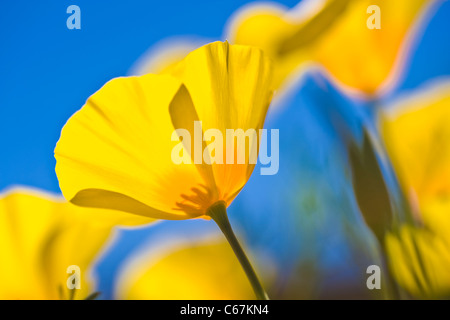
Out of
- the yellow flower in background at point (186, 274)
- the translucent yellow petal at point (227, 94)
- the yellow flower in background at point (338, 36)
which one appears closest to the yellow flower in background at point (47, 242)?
the yellow flower in background at point (186, 274)

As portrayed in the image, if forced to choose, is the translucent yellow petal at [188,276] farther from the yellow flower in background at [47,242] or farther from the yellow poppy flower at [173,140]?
the yellow poppy flower at [173,140]

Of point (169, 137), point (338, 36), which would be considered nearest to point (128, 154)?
point (169, 137)

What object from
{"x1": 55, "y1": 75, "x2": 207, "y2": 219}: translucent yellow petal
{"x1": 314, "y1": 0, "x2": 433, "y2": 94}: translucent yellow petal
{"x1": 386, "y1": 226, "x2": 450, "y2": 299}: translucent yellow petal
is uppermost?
{"x1": 314, "y1": 0, "x2": 433, "y2": 94}: translucent yellow petal

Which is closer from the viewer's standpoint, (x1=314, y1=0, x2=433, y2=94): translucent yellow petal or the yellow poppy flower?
the yellow poppy flower

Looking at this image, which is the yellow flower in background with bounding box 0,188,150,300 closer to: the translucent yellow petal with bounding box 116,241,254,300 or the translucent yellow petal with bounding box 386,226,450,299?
the translucent yellow petal with bounding box 116,241,254,300

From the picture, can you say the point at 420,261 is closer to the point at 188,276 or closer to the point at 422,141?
the point at 422,141

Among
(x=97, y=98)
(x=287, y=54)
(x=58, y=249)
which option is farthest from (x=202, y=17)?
(x=58, y=249)

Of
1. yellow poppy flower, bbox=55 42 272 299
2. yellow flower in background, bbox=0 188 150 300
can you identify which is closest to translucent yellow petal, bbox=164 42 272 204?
yellow poppy flower, bbox=55 42 272 299
